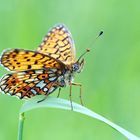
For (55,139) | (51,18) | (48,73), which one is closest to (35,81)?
(48,73)

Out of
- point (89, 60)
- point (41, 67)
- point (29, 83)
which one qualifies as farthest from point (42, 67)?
point (89, 60)

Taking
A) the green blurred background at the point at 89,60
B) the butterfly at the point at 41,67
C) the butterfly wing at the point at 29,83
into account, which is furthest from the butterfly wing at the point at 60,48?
the green blurred background at the point at 89,60

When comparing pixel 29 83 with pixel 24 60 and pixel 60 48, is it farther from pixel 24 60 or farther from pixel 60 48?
pixel 60 48

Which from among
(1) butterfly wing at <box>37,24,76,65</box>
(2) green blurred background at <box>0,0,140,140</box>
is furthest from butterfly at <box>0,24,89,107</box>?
(2) green blurred background at <box>0,0,140,140</box>

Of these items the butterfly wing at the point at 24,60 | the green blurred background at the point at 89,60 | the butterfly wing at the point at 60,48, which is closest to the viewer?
the butterfly wing at the point at 24,60

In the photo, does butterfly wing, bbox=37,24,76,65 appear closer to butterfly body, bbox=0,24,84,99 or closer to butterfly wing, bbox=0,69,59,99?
butterfly body, bbox=0,24,84,99

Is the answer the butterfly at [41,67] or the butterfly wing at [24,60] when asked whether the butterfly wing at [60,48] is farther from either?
the butterfly wing at [24,60]

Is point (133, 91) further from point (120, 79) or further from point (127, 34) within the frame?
point (127, 34)
